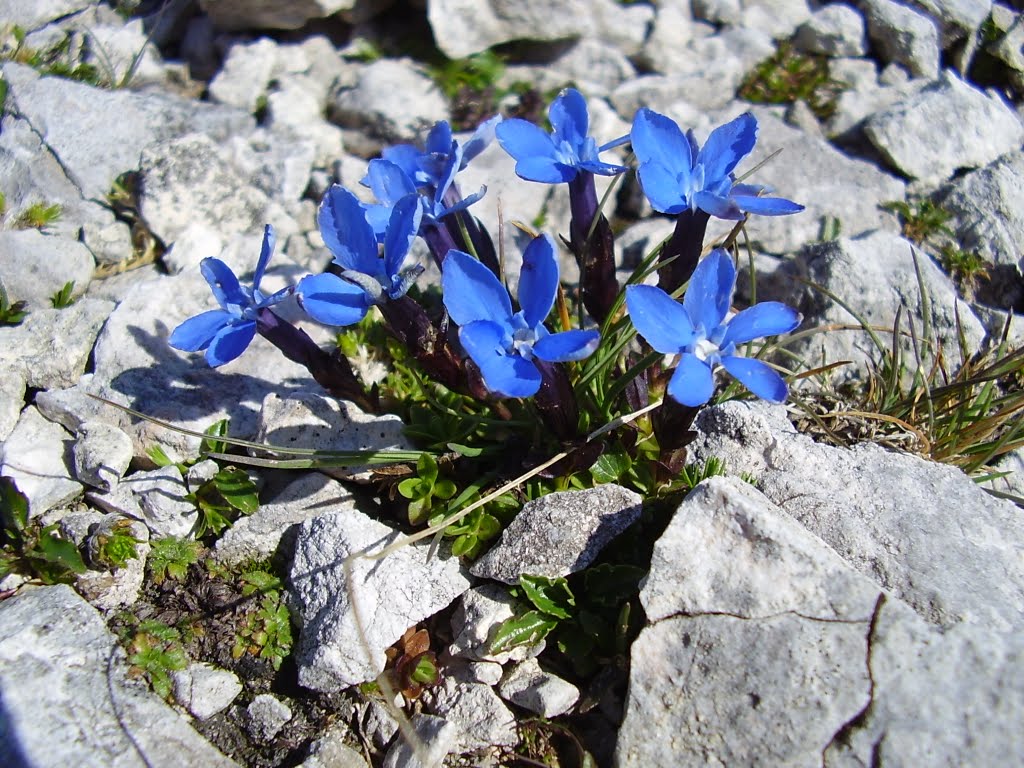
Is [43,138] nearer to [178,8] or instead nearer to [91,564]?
[178,8]

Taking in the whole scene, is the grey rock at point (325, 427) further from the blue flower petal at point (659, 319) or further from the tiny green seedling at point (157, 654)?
the blue flower petal at point (659, 319)

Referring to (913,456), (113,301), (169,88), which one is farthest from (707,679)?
(169,88)

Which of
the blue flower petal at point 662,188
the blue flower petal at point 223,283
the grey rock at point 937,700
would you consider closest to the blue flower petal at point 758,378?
the blue flower petal at point 662,188

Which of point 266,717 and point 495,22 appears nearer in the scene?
point 266,717

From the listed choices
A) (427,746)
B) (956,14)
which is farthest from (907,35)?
(427,746)

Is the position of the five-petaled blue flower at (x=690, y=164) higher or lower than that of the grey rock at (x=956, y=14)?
higher

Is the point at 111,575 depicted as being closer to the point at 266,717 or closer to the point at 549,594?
the point at 266,717
